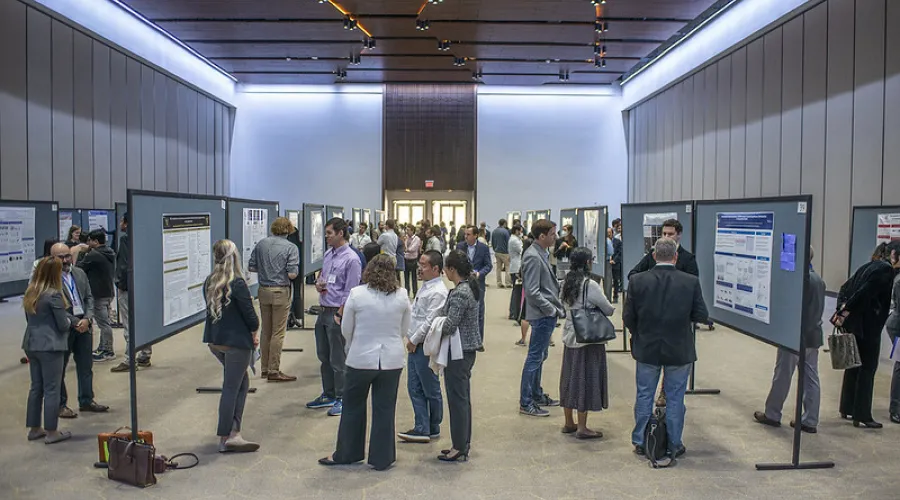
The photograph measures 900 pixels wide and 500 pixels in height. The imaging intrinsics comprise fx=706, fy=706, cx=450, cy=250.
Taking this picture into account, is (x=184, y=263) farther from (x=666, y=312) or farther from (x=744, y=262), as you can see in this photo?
Answer: (x=744, y=262)

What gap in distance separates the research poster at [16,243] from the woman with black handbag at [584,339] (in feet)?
19.8

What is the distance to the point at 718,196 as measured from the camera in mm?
15992

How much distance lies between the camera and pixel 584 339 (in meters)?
5.40

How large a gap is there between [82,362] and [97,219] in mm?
8488

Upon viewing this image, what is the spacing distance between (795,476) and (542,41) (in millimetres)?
14052

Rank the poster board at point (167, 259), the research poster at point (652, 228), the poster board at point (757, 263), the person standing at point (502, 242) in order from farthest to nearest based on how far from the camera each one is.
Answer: the person standing at point (502, 242) → the research poster at point (652, 228) → the poster board at point (757, 263) → the poster board at point (167, 259)

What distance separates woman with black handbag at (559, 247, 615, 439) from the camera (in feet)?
17.7

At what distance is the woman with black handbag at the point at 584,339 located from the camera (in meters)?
5.41

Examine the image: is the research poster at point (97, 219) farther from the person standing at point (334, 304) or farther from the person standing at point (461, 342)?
the person standing at point (461, 342)

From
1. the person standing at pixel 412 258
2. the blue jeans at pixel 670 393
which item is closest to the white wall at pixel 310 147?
the person standing at pixel 412 258

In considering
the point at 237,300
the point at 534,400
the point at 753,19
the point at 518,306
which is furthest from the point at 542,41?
the point at 237,300

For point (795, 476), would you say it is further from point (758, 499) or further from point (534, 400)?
point (534, 400)

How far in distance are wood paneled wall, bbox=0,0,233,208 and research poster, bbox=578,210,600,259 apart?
9.35 metres

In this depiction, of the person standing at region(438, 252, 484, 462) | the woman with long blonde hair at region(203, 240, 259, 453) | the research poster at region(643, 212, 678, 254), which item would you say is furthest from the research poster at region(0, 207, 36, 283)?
the research poster at region(643, 212, 678, 254)
